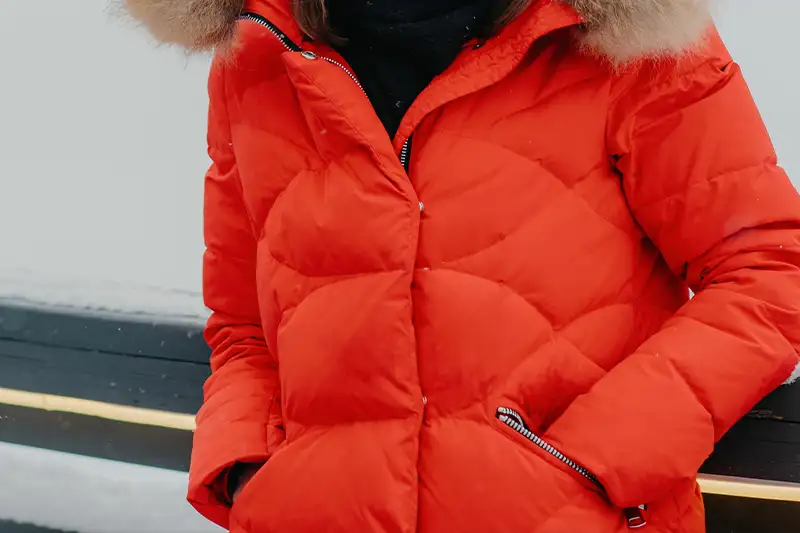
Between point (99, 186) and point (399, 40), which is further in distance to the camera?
point (99, 186)

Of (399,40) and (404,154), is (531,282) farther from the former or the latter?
(399,40)

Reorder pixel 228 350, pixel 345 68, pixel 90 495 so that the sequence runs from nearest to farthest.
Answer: pixel 345 68
pixel 228 350
pixel 90 495

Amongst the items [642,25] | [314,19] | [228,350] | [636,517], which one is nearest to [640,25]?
[642,25]

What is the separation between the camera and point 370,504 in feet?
2.72

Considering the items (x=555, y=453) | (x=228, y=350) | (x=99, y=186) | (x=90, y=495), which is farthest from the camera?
(x=99, y=186)

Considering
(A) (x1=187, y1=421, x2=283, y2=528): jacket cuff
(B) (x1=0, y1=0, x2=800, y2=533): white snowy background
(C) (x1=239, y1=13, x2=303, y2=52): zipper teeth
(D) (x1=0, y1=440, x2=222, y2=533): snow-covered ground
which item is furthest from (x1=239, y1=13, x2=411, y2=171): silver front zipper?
(D) (x1=0, y1=440, x2=222, y2=533): snow-covered ground

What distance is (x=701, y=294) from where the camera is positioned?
2.74 ft

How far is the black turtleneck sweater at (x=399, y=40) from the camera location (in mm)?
867

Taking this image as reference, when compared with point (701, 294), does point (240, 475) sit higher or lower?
lower

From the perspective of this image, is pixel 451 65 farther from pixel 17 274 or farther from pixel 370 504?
pixel 17 274

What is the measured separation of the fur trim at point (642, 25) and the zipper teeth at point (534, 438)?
404 millimetres

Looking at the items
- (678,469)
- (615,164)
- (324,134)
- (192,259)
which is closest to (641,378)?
(678,469)

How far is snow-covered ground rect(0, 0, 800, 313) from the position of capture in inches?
66.0

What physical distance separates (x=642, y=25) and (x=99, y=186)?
1443 mm
